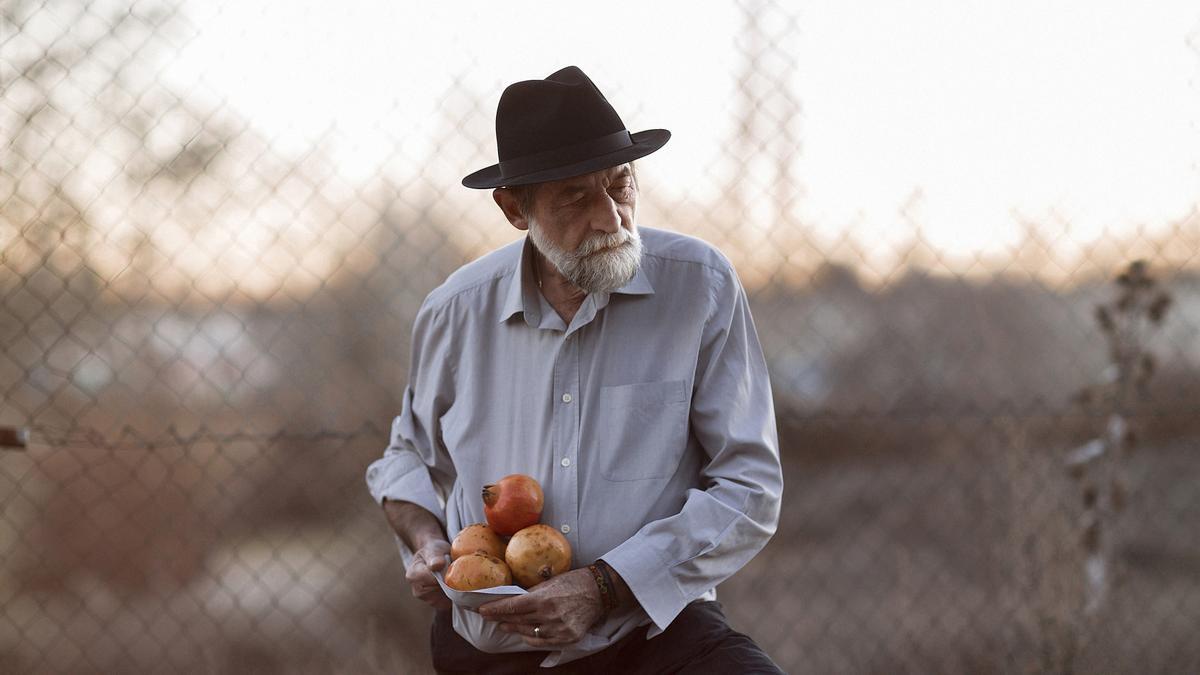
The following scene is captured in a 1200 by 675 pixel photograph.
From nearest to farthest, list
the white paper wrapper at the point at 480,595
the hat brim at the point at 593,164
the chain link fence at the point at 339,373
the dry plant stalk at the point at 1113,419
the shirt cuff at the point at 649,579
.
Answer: the white paper wrapper at the point at 480,595
the shirt cuff at the point at 649,579
the hat brim at the point at 593,164
the chain link fence at the point at 339,373
the dry plant stalk at the point at 1113,419

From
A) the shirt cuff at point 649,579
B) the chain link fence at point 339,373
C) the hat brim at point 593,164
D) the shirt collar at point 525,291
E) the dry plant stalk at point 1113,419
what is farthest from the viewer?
the dry plant stalk at point 1113,419

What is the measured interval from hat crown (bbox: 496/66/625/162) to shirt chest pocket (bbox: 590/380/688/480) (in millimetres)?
546

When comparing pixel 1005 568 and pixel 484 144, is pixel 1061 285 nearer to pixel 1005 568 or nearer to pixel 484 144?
pixel 1005 568

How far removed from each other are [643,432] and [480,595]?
50 centimetres

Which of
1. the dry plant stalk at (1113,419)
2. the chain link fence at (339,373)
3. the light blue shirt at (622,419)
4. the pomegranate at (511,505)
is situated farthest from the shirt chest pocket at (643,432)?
A: the dry plant stalk at (1113,419)

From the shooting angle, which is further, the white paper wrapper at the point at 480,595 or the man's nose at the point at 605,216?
the man's nose at the point at 605,216

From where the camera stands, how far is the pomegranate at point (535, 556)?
6.61 ft

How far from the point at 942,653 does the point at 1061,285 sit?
1.32m

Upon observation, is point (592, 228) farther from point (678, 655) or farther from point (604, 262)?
point (678, 655)

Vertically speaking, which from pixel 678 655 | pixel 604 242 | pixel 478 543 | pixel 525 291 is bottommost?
pixel 678 655

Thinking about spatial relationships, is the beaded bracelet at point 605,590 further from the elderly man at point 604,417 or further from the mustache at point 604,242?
the mustache at point 604,242

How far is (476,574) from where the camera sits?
200 centimetres

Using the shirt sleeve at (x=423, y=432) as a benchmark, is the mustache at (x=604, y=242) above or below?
above

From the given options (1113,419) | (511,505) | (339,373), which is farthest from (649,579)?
(1113,419)
